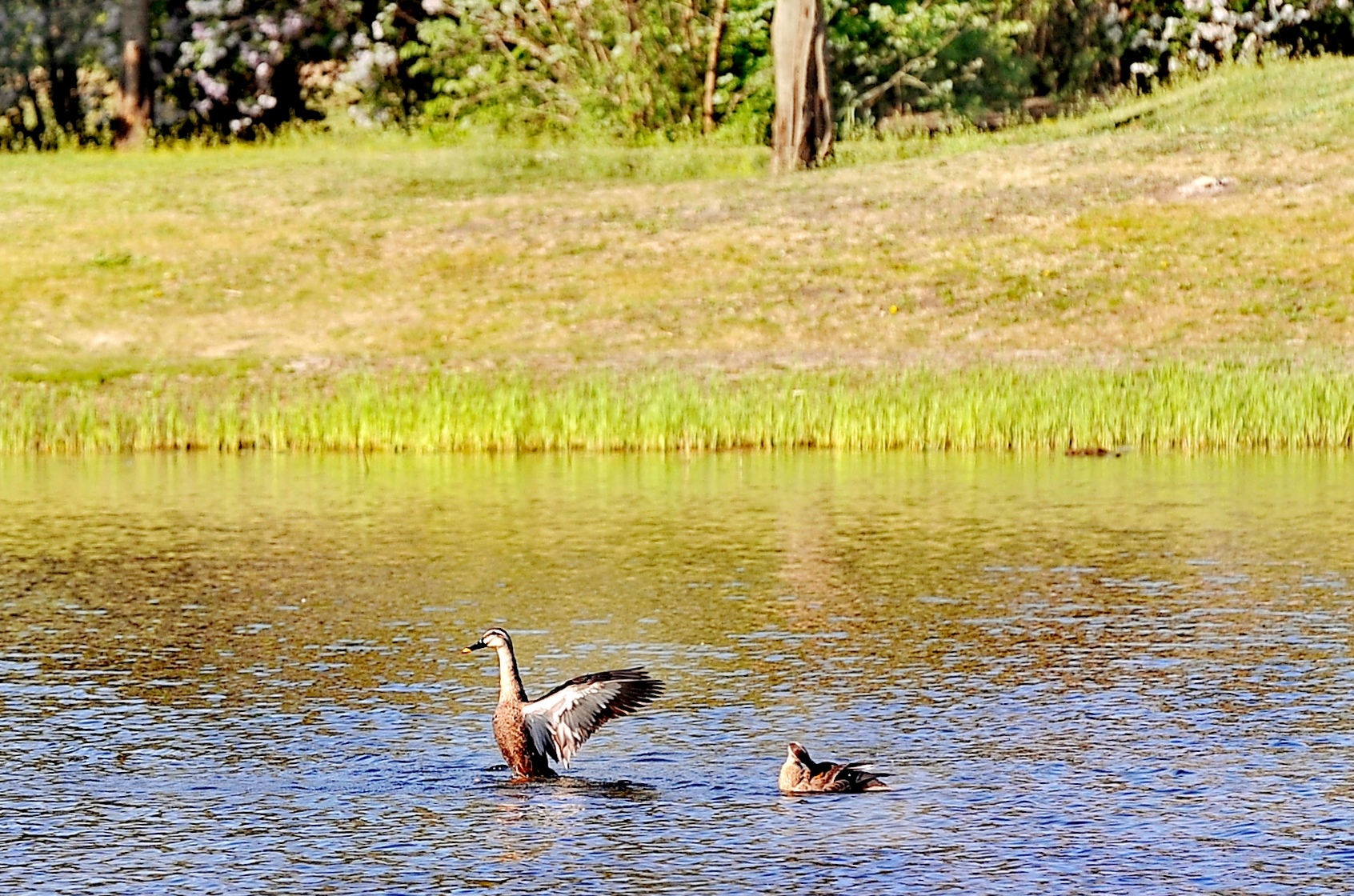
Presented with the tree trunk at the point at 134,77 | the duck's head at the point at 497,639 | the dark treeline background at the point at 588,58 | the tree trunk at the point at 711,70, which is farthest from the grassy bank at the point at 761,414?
the tree trunk at the point at 134,77

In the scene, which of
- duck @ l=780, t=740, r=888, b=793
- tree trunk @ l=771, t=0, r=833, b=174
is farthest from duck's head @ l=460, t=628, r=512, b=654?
tree trunk @ l=771, t=0, r=833, b=174

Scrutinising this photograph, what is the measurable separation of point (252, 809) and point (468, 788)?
77 cm

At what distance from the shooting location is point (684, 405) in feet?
67.5

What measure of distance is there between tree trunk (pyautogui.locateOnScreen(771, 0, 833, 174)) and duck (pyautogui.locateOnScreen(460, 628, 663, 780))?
79.3 ft

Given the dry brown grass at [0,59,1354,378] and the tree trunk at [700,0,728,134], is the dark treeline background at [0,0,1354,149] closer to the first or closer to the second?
the tree trunk at [700,0,728,134]

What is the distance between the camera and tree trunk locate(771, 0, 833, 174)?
32.2 metres

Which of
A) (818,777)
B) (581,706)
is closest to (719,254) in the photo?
(581,706)

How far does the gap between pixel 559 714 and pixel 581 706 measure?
0.27ft

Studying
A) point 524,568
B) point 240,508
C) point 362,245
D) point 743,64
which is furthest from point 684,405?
point 743,64

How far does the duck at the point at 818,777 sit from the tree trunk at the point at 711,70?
28374mm

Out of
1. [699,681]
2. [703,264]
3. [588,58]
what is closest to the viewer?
[699,681]

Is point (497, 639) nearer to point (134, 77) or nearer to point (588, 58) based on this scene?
point (588, 58)

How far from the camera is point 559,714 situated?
28.6 feet

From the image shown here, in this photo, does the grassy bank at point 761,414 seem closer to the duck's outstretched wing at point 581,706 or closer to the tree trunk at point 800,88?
the tree trunk at point 800,88
